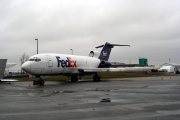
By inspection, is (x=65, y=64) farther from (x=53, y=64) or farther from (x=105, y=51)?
(x=105, y=51)

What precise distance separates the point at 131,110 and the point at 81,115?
2.23 meters

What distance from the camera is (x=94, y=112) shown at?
1046 centimetres

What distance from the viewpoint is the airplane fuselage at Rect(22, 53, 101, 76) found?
32.8 m

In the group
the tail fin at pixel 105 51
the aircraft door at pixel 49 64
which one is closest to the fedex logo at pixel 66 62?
the aircraft door at pixel 49 64

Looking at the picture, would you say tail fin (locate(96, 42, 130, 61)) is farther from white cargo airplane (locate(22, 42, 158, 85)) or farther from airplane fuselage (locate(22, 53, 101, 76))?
Result: airplane fuselage (locate(22, 53, 101, 76))

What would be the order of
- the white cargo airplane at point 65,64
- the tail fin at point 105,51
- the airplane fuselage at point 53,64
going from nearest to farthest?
the airplane fuselage at point 53,64 → the white cargo airplane at point 65,64 → the tail fin at point 105,51

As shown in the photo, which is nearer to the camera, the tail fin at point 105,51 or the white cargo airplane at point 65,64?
the white cargo airplane at point 65,64

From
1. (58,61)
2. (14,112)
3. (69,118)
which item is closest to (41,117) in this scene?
(69,118)

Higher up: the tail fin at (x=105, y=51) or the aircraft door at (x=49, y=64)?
the tail fin at (x=105, y=51)

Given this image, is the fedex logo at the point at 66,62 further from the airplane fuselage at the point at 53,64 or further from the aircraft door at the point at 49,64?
the aircraft door at the point at 49,64

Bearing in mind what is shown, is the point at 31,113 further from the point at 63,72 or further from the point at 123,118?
the point at 63,72

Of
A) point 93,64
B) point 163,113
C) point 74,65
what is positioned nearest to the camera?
point 163,113

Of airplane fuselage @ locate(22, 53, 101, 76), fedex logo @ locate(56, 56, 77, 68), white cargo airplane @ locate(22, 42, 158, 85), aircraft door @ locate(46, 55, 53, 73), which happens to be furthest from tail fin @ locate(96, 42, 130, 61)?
aircraft door @ locate(46, 55, 53, 73)

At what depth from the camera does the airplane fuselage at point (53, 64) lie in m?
32.8
